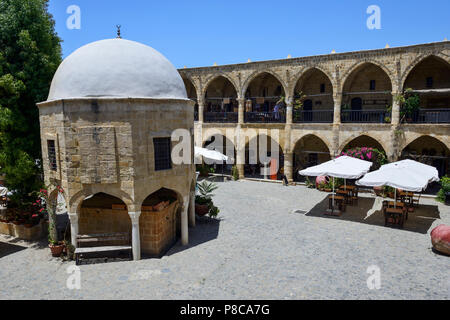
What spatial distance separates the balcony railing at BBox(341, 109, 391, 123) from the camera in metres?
18.4

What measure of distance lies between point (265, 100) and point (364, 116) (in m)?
7.08

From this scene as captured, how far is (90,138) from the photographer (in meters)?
8.71

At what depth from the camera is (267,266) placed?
880 centimetres

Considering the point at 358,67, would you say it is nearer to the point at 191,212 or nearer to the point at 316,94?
the point at 316,94

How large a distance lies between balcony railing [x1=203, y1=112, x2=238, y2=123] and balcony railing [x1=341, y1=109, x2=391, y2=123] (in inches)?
310

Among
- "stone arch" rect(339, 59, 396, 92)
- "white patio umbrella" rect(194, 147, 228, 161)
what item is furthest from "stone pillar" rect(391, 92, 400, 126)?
"white patio umbrella" rect(194, 147, 228, 161)

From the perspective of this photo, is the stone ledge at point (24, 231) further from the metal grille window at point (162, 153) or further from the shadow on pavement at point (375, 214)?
the shadow on pavement at point (375, 214)

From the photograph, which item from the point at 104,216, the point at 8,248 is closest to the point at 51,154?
the point at 104,216

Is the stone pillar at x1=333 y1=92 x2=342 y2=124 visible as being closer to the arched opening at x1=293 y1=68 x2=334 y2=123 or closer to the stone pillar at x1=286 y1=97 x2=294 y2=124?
the arched opening at x1=293 y1=68 x2=334 y2=123

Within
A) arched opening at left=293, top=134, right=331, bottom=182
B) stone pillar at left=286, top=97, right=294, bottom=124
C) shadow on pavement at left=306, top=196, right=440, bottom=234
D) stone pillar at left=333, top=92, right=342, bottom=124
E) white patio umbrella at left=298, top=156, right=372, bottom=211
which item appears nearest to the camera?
shadow on pavement at left=306, top=196, right=440, bottom=234

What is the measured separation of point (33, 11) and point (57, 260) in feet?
27.5

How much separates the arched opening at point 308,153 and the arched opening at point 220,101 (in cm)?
524

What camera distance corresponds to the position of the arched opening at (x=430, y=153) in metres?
18.1

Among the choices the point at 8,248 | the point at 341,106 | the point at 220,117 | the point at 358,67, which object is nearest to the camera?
the point at 8,248
